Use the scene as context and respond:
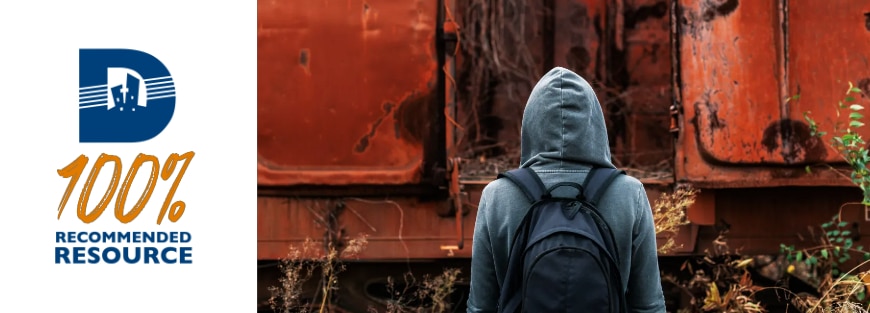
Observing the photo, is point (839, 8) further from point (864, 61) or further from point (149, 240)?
point (149, 240)

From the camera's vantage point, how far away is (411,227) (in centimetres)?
463

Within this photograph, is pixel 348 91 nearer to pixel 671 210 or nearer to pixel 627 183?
pixel 671 210

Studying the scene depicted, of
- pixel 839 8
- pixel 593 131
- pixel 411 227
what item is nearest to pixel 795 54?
pixel 839 8

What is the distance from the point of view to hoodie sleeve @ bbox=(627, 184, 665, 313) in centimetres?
224

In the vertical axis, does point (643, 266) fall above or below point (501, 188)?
below

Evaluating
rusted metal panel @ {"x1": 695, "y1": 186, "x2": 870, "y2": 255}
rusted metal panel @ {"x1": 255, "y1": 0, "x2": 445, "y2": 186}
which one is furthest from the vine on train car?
rusted metal panel @ {"x1": 255, "y1": 0, "x2": 445, "y2": 186}

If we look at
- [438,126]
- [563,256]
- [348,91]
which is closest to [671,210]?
[438,126]

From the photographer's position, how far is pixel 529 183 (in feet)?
7.33

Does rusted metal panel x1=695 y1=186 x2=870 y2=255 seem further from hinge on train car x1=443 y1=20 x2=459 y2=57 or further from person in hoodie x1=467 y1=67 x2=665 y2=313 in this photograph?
person in hoodie x1=467 y1=67 x2=665 y2=313

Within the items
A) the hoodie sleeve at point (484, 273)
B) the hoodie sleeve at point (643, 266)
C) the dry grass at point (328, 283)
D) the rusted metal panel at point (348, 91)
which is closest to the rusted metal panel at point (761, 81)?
the rusted metal panel at point (348, 91)

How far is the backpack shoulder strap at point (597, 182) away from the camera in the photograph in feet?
7.18

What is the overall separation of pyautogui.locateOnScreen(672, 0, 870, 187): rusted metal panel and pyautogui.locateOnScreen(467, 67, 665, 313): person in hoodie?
2.26 meters

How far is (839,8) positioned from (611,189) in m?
2.74

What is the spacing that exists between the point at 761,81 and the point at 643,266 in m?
2.48
